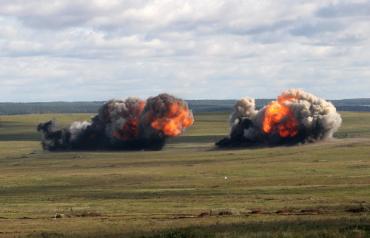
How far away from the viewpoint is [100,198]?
307 ft

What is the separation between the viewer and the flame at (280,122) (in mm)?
193125

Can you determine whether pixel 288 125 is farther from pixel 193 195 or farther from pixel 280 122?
pixel 193 195

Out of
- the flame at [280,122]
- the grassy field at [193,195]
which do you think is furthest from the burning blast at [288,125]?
the grassy field at [193,195]

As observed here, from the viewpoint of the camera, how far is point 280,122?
193 metres

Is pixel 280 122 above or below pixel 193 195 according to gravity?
above

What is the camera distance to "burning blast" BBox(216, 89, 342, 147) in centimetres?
19225

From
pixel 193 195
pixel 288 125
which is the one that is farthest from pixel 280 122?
pixel 193 195

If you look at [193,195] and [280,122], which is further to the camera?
[280,122]

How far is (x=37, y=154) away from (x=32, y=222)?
413ft

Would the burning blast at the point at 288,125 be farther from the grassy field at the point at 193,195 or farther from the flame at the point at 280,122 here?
the grassy field at the point at 193,195

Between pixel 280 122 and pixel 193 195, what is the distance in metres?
103

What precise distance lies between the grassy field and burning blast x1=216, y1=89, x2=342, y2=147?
632 inches

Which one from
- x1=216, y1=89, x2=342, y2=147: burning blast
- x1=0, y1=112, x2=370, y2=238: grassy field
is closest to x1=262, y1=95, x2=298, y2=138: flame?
x1=216, y1=89, x2=342, y2=147: burning blast

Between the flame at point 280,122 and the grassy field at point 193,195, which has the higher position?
the flame at point 280,122
